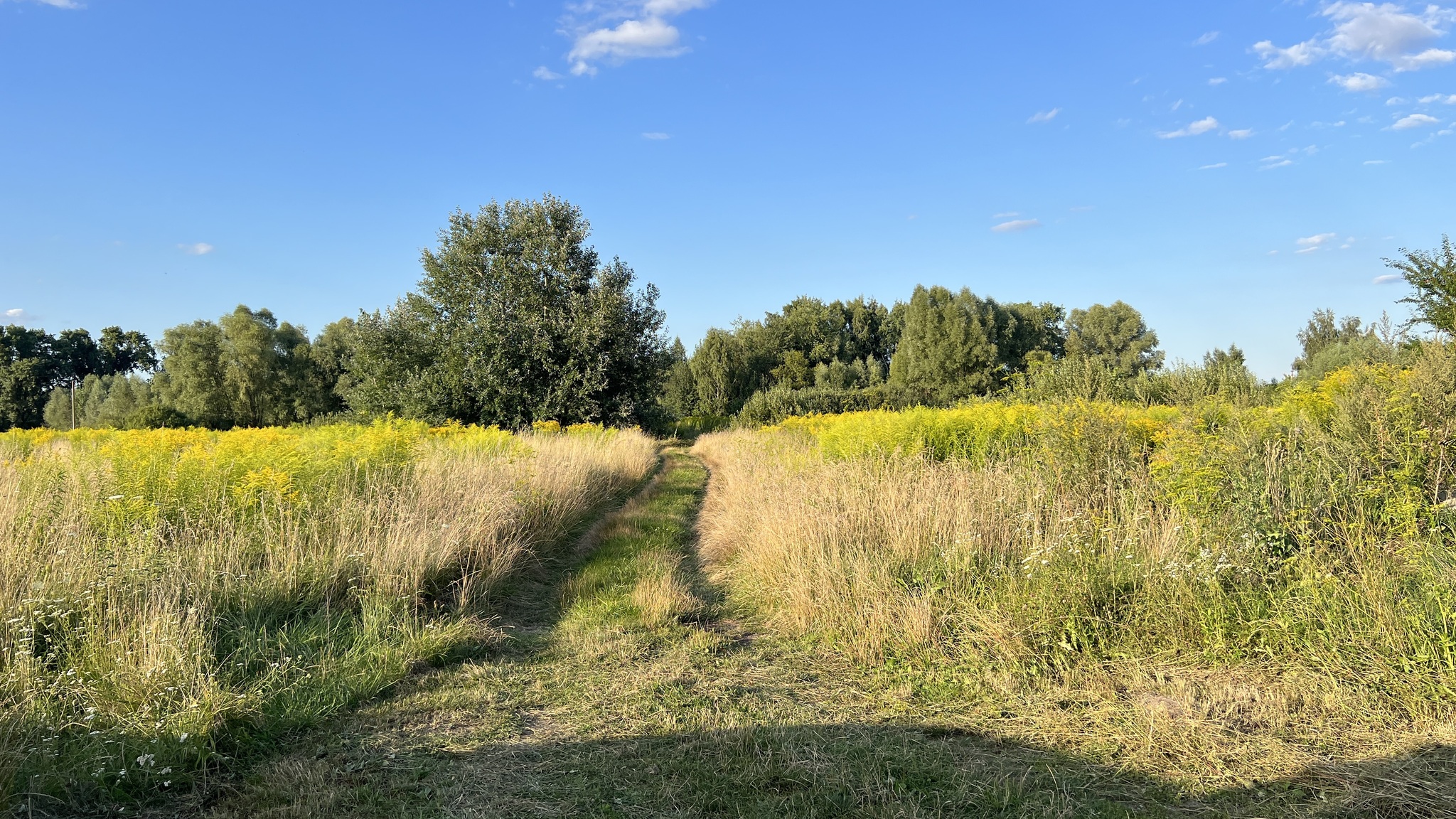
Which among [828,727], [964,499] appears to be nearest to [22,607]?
[828,727]

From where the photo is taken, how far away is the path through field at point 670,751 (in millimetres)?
2838

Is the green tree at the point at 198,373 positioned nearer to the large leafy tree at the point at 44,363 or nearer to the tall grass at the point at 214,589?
the large leafy tree at the point at 44,363

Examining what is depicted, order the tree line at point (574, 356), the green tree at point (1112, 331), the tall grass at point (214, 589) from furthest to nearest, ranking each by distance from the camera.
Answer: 1. the green tree at point (1112, 331)
2. the tree line at point (574, 356)
3. the tall grass at point (214, 589)

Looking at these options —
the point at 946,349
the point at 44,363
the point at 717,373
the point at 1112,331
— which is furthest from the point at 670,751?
the point at 44,363

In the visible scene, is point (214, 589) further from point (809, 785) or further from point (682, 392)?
point (682, 392)

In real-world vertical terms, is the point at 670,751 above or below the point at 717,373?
below

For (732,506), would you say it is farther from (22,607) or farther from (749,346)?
(749,346)

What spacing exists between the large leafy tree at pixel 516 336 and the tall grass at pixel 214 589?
559 inches

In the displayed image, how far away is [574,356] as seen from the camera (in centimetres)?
2305

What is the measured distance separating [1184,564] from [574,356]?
2049 centimetres

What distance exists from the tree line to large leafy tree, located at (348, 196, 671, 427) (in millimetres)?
66

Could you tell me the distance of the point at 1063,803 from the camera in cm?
279

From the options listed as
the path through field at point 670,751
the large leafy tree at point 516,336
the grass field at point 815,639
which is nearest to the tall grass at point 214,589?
the grass field at point 815,639

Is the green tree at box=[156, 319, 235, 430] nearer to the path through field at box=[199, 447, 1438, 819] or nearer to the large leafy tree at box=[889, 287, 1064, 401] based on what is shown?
the large leafy tree at box=[889, 287, 1064, 401]
